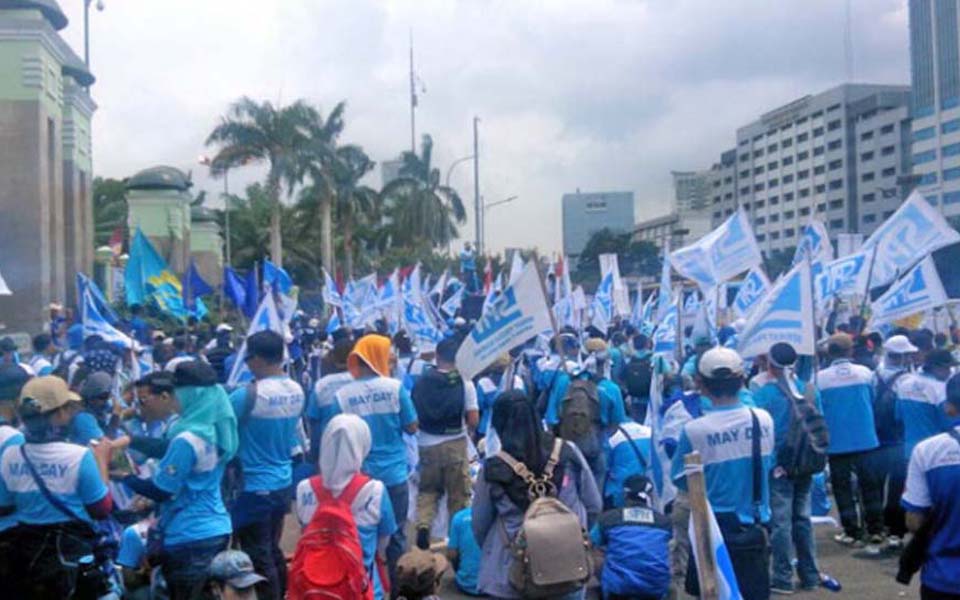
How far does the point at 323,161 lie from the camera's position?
166 feet

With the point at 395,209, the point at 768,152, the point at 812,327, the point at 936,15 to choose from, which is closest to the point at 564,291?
the point at 812,327

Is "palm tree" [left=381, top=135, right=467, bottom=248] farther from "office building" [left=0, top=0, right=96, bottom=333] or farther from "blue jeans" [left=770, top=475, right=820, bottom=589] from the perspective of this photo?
"blue jeans" [left=770, top=475, right=820, bottom=589]

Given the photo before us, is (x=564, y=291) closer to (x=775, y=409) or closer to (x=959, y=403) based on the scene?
(x=775, y=409)

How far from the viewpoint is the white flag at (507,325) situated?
309 inches

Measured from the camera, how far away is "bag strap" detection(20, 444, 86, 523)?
5.80 m

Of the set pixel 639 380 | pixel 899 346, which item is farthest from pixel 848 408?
pixel 639 380

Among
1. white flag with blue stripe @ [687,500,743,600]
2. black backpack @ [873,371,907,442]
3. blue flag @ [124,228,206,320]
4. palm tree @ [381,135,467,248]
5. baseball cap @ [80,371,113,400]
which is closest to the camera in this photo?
white flag with blue stripe @ [687,500,743,600]

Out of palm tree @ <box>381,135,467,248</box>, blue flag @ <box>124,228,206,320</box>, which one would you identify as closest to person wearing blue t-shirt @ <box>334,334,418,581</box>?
blue flag @ <box>124,228,206,320</box>

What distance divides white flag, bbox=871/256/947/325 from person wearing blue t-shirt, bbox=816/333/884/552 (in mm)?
2535

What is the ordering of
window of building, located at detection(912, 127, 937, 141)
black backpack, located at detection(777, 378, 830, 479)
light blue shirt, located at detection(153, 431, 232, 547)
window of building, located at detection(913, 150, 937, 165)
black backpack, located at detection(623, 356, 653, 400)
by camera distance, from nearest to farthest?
light blue shirt, located at detection(153, 431, 232, 547) → black backpack, located at detection(777, 378, 830, 479) → black backpack, located at detection(623, 356, 653, 400) → window of building, located at detection(913, 150, 937, 165) → window of building, located at detection(912, 127, 937, 141)

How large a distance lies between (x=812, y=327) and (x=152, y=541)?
191 inches

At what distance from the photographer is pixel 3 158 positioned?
29.5 m

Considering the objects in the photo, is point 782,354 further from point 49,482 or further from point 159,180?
point 159,180

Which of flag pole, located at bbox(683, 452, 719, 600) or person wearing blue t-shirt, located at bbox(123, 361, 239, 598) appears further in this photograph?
person wearing blue t-shirt, located at bbox(123, 361, 239, 598)
